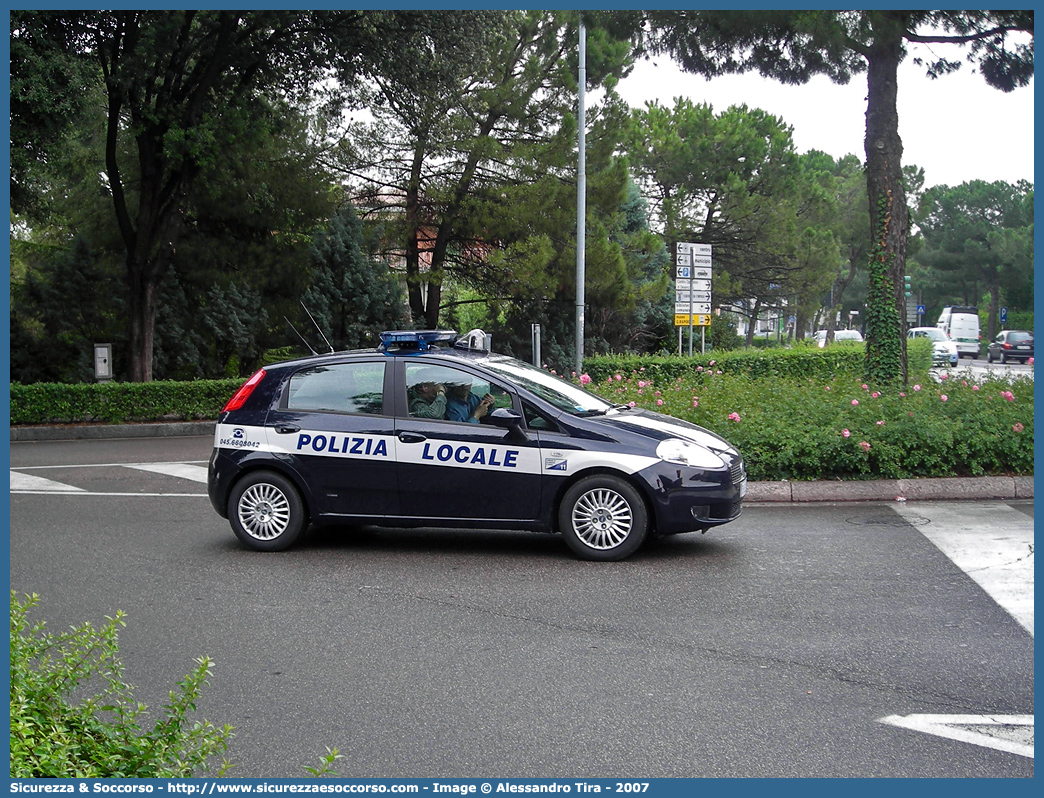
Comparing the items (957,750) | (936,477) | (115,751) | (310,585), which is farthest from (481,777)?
(936,477)

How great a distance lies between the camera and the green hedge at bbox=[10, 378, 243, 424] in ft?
63.3

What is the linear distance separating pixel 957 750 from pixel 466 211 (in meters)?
22.9

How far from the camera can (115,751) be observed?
10.1 ft

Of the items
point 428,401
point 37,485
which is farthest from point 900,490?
point 37,485

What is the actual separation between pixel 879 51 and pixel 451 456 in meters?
9.17

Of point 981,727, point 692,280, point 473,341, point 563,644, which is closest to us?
point 981,727

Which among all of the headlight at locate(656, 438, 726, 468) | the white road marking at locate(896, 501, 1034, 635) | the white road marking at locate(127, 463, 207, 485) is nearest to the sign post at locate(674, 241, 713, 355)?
the white road marking at locate(127, 463, 207, 485)

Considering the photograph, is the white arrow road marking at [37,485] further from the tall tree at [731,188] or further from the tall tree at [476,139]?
the tall tree at [731,188]

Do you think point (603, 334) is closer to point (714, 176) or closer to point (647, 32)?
point (714, 176)

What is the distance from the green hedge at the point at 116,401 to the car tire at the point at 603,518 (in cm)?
1413

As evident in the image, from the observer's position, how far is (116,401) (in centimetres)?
1978

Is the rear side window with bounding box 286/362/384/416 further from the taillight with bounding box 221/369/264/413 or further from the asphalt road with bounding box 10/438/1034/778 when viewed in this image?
the asphalt road with bounding box 10/438/1034/778

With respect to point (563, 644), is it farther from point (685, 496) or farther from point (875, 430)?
point (875, 430)

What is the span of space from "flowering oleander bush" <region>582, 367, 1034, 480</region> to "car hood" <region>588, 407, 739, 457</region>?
7.85 feet
